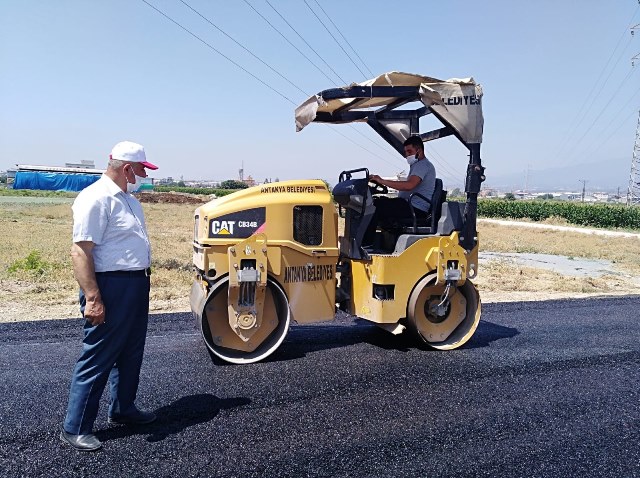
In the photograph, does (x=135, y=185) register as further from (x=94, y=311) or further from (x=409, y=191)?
(x=409, y=191)

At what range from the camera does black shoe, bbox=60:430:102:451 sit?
10.8 ft

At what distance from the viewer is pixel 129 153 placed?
3.54 m

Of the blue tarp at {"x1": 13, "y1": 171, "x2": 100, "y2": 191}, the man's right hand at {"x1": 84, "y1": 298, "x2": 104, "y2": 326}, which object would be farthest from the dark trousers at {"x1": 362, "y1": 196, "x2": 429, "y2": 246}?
the blue tarp at {"x1": 13, "y1": 171, "x2": 100, "y2": 191}

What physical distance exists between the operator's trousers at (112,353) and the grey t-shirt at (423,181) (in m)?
3.05

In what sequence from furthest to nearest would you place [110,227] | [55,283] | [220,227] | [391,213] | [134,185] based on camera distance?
[55,283], [391,213], [220,227], [134,185], [110,227]

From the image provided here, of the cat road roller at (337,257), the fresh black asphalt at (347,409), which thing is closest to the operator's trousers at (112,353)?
the fresh black asphalt at (347,409)

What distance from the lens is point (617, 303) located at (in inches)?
328

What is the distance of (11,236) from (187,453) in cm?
1606

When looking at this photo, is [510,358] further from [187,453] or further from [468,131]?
[187,453]

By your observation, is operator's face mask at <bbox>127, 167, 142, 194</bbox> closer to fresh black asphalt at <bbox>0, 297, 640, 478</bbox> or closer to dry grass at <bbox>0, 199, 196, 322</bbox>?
fresh black asphalt at <bbox>0, 297, 640, 478</bbox>

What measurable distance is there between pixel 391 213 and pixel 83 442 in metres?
3.66

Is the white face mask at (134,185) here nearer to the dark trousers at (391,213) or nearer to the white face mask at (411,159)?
the dark trousers at (391,213)

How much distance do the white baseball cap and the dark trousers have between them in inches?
109

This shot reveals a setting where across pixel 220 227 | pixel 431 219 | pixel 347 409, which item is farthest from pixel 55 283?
pixel 347 409
